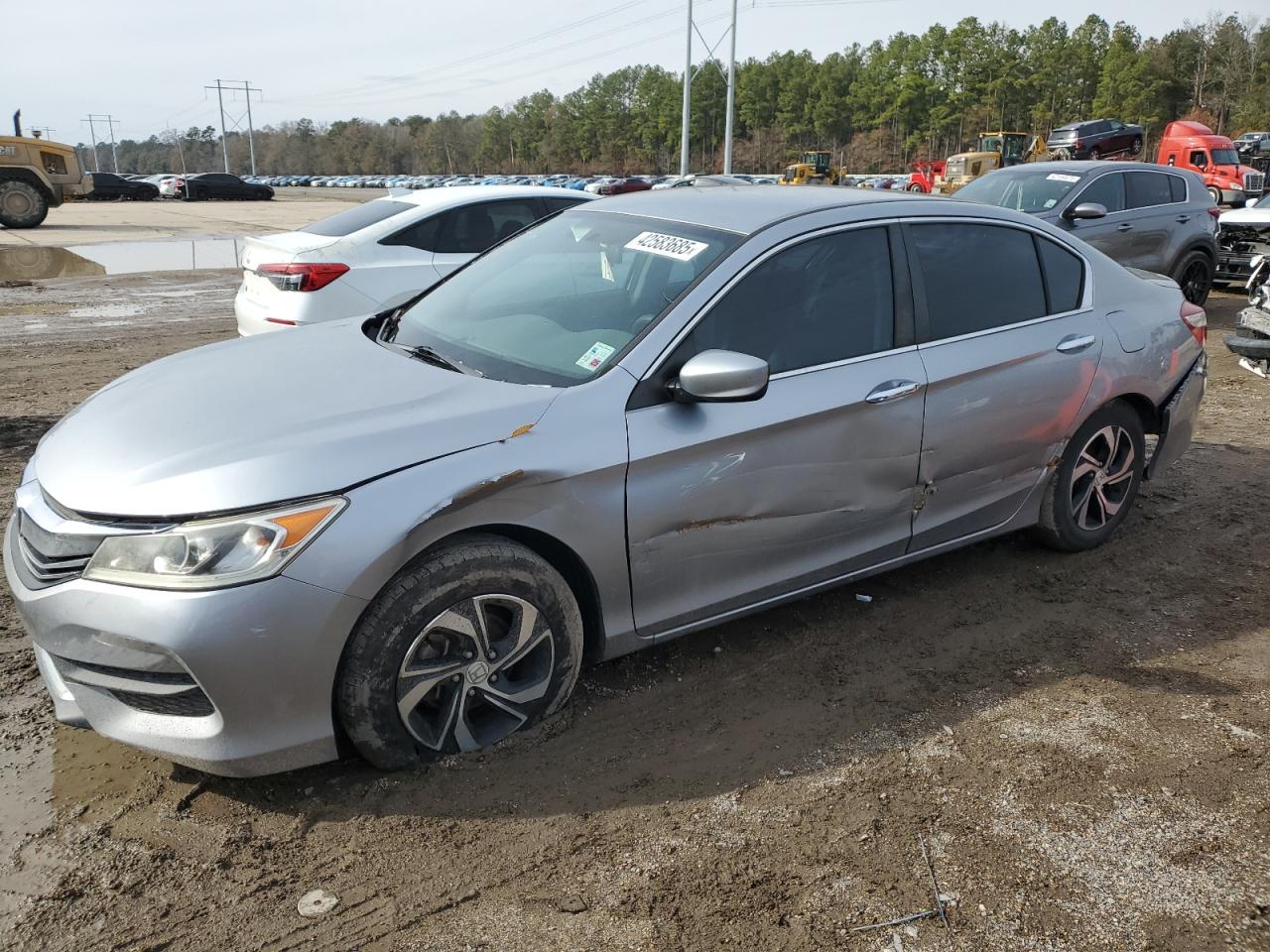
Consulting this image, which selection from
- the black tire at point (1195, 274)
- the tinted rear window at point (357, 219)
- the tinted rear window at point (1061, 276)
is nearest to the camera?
the tinted rear window at point (1061, 276)

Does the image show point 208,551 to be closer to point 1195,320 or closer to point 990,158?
point 1195,320

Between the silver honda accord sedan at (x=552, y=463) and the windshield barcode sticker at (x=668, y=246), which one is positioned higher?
the windshield barcode sticker at (x=668, y=246)

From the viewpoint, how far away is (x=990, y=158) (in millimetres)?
39562

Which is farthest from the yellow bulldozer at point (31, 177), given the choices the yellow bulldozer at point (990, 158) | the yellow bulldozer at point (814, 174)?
the yellow bulldozer at point (814, 174)

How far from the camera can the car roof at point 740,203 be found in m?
3.76

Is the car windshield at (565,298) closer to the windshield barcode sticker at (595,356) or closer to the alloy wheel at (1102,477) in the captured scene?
the windshield barcode sticker at (595,356)

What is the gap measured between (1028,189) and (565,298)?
8.22m

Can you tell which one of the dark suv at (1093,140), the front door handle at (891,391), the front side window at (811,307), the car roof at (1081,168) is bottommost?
the front door handle at (891,391)

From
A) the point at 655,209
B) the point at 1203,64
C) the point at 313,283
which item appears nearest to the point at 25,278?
the point at 313,283

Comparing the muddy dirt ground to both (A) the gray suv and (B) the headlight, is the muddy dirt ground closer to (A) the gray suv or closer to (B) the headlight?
(B) the headlight

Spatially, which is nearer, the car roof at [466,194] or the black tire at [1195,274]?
the car roof at [466,194]

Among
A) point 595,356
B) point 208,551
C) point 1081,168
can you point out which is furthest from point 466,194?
point 1081,168

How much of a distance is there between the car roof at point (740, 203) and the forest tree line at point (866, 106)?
262 ft

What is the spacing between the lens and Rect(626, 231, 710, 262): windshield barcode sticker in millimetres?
3600
